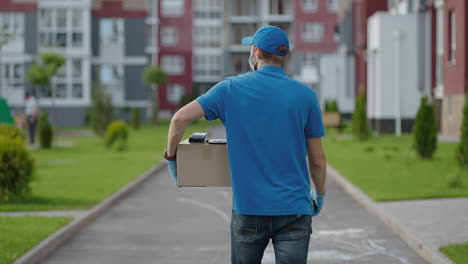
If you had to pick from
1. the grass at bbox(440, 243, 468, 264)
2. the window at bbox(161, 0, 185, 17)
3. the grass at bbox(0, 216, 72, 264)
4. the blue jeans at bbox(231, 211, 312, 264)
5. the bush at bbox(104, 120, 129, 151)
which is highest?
the window at bbox(161, 0, 185, 17)

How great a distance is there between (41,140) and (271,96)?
26.7 metres

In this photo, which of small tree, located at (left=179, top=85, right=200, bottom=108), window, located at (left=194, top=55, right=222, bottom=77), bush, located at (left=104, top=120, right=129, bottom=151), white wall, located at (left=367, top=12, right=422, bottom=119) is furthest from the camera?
window, located at (left=194, top=55, right=222, bottom=77)

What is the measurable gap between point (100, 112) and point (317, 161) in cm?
3136

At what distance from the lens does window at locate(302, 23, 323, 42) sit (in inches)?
3342

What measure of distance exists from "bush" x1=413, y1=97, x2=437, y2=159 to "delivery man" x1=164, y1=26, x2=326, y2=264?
17.6 meters

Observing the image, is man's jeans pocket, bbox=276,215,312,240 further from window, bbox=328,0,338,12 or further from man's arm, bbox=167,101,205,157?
window, bbox=328,0,338,12

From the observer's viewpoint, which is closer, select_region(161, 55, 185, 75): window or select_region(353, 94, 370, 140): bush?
select_region(353, 94, 370, 140): bush

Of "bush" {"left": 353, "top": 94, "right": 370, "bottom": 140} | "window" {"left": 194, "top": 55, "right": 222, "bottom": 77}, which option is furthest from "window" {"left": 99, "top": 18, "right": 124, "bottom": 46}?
"bush" {"left": 353, "top": 94, "right": 370, "bottom": 140}

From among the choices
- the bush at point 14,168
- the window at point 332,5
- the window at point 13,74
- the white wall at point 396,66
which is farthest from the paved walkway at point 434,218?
the window at point 332,5

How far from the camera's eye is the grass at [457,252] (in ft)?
26.6

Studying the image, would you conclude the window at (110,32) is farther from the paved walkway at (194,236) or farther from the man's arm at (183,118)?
the man's arm at (183,118)

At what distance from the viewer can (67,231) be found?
34.6 feet

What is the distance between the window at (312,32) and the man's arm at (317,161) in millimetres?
80956

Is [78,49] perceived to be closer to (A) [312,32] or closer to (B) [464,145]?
(A) [312,32]
